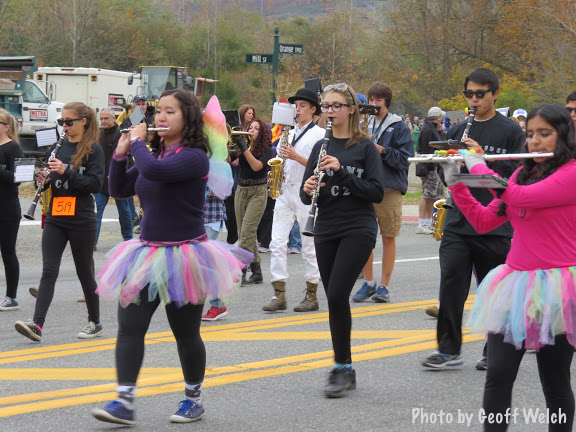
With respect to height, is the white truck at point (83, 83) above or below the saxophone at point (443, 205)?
above

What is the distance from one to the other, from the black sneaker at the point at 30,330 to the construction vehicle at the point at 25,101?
17.4 meters

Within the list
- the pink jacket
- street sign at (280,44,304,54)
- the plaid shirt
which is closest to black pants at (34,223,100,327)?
the plaid shirt

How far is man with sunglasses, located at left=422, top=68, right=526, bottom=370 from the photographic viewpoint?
6305 mm

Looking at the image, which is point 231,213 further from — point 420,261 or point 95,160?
point 95,160

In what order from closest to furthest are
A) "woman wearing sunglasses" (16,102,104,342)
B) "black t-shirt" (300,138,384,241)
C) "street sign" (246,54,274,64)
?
"black t-shirt" (300,138,384,241) → "woman wearing sunglasses" (16,102,104,342) → "street sign" (246,54,274,64)

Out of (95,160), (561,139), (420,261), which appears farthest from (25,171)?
(420,261)

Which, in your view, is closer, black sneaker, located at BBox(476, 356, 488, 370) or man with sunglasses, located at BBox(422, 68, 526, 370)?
man with sunglasses, located at BBox(422, 68, 526, 370)

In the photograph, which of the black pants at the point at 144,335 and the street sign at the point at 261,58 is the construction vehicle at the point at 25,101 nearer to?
the street sign at the point at 261,58

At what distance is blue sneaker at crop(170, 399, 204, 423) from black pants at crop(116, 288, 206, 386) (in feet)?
0.46

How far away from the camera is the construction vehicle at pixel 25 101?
2555cm

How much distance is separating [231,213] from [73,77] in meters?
25.9

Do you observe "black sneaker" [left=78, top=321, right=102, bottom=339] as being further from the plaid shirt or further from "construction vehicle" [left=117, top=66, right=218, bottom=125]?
"construction vehicle" [left=117, top=66, right=218, bottom=125]

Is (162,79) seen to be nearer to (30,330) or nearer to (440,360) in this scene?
(30,330)

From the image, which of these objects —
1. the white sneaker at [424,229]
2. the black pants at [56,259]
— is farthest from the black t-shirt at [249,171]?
the white sneaker at [424,229]
